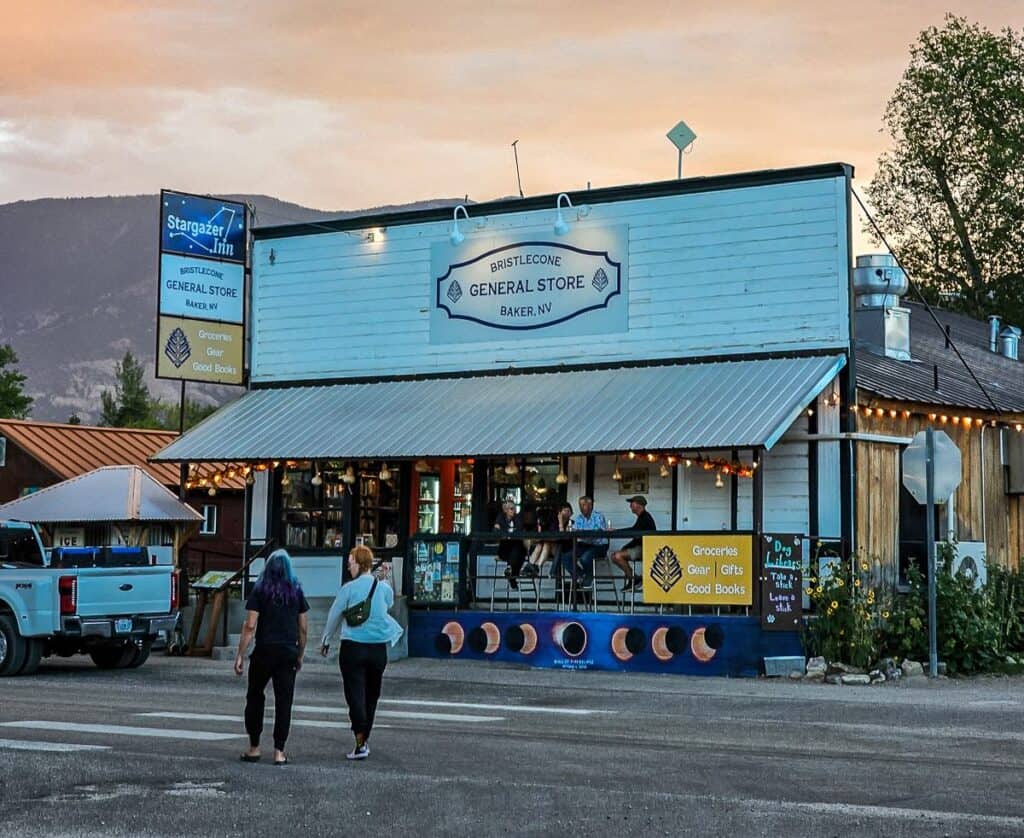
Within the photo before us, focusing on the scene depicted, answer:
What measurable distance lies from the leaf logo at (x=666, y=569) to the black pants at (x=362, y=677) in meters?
9.62

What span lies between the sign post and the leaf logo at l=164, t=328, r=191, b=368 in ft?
40.3

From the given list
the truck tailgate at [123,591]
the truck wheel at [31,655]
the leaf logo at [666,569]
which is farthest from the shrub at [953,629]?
the truck wheel at [31,655]

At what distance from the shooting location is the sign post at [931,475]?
69.4ft

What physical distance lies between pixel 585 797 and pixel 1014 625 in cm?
1386

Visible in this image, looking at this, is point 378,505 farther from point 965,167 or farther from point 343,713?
point 965,167

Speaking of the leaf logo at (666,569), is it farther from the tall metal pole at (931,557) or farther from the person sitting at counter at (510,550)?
the tall metal pole at (931,557)

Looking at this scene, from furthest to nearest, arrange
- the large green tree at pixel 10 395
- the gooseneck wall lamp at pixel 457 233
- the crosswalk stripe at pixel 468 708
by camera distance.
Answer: the large green tree at pixel 10 395 → the gooseneck wall lamp at pixel 457 233 → the crosswalk stripe at pixel 468 708

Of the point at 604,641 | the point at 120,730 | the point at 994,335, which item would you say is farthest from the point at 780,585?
the point at 994,335

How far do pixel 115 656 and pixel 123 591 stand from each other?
1643 millimetres

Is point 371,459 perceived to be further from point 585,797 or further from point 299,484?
point 585,797

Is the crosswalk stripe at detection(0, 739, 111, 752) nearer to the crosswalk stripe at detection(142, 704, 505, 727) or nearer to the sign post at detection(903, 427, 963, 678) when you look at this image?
Result: the crosswalk stripe at detection(142, 704, 505, 727)

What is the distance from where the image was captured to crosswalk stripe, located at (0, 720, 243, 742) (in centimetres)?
1415

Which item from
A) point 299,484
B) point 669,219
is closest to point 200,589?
point 299,484

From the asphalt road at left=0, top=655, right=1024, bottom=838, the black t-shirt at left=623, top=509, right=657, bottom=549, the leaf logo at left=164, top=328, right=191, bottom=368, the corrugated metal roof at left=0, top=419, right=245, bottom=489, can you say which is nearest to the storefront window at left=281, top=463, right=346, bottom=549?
the leaf logo at left=164, top=328, right=191, bottom=368
